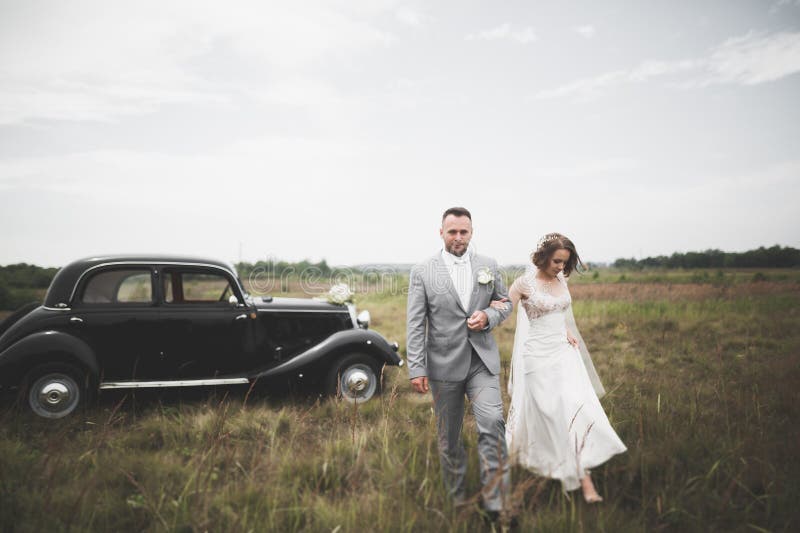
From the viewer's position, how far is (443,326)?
3.03m

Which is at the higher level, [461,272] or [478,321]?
[461,272]

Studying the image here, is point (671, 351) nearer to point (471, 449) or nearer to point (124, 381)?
point (471, 449)

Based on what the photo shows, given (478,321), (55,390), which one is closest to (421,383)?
(478,321)

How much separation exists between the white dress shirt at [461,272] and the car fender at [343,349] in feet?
8.45

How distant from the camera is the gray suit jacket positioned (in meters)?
2.95

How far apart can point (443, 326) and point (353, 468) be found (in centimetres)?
124

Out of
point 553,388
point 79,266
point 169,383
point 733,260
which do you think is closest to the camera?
point 553,388

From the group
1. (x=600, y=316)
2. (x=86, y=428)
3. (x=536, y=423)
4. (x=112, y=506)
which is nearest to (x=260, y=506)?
(x=112, y=506)

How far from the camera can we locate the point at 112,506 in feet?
8.81

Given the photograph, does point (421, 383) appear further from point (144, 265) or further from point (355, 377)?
point (144, 265)

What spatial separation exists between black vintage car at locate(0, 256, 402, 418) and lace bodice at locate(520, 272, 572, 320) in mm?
2441

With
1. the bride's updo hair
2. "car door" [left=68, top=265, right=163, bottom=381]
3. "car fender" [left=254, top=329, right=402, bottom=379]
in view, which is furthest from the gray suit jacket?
"car door" [left=68, top=265, right=163, bottom=381]

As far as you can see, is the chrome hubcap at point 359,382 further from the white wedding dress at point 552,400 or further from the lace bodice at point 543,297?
the lace bodice at point 543,297

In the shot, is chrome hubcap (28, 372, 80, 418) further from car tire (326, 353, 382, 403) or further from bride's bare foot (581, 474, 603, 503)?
bride's bare foot (581, 474, 603, 503)
